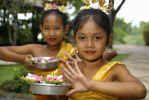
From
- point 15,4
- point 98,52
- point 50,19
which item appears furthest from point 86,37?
point 15,4

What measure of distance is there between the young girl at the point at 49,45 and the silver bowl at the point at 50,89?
647 millimetres

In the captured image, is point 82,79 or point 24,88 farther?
point 24,88

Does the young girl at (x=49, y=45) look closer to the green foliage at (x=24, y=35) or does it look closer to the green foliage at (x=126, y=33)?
the green foliage at (x=24, y=35)

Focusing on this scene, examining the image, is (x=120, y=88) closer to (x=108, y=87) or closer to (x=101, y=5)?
(x=108, y=87)

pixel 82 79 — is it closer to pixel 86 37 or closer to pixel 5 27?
pixel 86 37

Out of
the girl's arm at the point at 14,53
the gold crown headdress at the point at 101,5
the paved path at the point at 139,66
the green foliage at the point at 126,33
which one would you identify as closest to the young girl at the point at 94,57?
the gold crown headdress at the point at 101,5

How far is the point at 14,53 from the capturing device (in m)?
2.47

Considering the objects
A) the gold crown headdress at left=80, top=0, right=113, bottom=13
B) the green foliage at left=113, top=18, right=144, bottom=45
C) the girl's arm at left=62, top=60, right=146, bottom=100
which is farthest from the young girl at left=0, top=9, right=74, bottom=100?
the green foliage at left=113, top=18, right=144, bottom=45

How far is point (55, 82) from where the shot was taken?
1.60 m

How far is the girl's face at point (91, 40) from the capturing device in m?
1.52

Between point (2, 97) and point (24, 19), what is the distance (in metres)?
10.8

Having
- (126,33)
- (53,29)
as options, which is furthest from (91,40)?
(126,33)

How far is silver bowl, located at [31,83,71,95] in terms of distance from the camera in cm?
153

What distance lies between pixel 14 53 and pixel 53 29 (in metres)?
0.47
